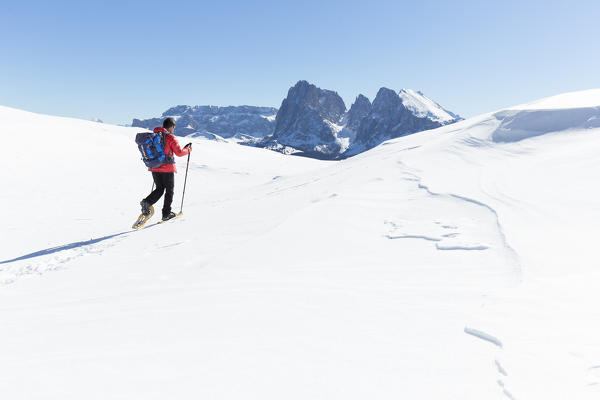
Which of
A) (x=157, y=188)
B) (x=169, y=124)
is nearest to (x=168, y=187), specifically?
(x=157, y=188)

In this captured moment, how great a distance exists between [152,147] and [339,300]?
6.21 meters

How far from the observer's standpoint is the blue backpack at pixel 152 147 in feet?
24.2

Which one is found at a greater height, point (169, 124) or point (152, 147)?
point (169, 124)

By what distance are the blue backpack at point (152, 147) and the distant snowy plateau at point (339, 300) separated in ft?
5.11

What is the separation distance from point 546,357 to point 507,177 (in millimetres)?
6354

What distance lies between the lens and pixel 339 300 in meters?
2.88

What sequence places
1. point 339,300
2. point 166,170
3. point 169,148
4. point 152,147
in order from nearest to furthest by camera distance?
point 339,300 → point 152,147 → point 169,148 → point 166,170

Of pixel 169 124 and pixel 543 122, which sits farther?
pixel 543 122

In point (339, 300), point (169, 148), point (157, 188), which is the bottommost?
point (339, 300)

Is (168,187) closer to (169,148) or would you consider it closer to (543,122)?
(169,148)

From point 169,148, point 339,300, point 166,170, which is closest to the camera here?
point 339,300

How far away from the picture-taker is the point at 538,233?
13.7 feet

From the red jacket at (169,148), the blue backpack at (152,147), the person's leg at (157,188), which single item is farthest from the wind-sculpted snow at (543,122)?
the person's leg at (157,188)

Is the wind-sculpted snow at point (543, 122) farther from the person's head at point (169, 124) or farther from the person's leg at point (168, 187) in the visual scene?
the person's leg at point (168, 187)
